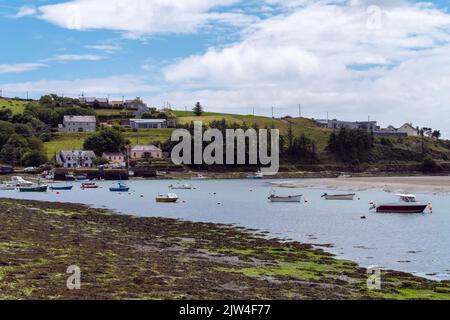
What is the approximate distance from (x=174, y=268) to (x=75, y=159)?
543 ft

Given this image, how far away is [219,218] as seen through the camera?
70.8 metres

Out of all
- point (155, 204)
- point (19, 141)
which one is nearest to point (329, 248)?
point (155, 204)

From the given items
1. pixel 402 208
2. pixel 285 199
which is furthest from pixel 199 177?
pixel 402 208

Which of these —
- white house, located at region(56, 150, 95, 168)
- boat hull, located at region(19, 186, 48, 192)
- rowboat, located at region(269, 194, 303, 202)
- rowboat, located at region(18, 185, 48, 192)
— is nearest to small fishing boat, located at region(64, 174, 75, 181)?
white house, located at region(56, 150, 95, 168)

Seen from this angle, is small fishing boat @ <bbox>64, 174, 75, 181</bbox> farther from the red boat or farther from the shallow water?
the red boat

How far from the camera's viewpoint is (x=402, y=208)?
78125 mm

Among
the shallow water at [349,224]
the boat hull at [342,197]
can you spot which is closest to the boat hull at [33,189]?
the shallow water at [349,224]

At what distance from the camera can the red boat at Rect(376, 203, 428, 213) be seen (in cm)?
7706

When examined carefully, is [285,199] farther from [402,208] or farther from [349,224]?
[349,224]

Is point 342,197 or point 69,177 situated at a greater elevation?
point 69,177

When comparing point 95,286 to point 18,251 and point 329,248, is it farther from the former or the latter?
point 329,248

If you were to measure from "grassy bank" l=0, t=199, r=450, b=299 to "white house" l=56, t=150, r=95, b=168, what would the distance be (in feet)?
466

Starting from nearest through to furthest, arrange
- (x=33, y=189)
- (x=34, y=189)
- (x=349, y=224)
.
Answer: (x=349, y=224) → (x=33, y=189) → (x=34, y=189)
